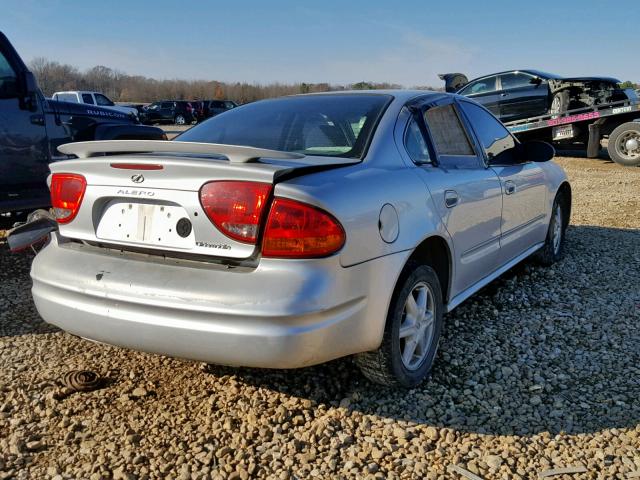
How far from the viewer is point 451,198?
3004mm

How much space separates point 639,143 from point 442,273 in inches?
447

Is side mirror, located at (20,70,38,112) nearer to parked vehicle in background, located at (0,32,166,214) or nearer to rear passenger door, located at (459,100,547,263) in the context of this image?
parked vehicle in background, located at (0,32,166,214)

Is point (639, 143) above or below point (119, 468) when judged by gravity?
above

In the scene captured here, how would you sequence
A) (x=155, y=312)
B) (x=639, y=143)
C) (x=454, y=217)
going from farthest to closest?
(x=639, y=143) < (x=454, y=217) < (x=155, y=312)

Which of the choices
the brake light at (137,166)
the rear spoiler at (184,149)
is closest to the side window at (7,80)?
the rear spoiler at (184,149)

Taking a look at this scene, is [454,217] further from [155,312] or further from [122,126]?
[122,126]

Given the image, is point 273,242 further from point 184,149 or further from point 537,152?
point 537,152

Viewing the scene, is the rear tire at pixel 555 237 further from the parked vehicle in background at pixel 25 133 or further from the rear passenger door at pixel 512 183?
the parked vehicle in background at pixel 25 133

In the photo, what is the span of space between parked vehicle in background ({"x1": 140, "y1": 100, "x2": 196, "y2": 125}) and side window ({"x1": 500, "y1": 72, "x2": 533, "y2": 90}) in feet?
87.9

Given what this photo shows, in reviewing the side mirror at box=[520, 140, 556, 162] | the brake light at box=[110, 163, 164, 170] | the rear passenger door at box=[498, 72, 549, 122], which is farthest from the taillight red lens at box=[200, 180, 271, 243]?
the rear passenger door at box=[498, 72, 549, 122]

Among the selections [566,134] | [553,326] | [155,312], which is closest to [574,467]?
[553,326]

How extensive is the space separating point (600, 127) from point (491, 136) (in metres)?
10.0

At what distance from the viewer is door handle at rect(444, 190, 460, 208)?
295 cm

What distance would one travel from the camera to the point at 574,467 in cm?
227
